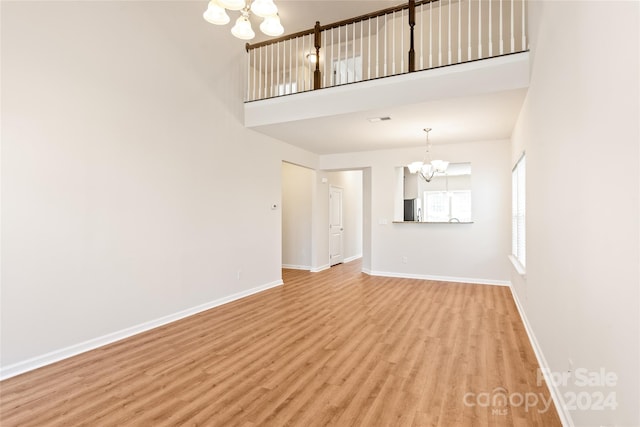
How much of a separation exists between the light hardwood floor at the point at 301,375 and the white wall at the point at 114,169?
0.50 metres

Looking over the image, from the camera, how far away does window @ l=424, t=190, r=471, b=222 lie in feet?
24.7

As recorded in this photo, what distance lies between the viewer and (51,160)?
2922 mm

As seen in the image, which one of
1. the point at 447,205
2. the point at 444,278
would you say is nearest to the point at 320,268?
the point at 444,278

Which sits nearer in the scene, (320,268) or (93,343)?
(93,343)

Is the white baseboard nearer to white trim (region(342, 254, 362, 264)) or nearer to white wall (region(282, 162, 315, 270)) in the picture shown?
white wall (region(282, 162, 315, 270))

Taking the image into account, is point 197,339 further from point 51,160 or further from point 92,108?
point 92,108

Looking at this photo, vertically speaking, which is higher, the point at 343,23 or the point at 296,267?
the point at 343,23

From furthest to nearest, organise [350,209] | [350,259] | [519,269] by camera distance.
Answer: [350,209]
[350,259]
[519,269]

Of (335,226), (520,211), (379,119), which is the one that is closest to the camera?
(520,211)

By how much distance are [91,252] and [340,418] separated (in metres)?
2.83

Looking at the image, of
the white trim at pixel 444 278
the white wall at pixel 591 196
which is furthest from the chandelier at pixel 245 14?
the white trim at pixel 444 278

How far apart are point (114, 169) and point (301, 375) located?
9.26 ft

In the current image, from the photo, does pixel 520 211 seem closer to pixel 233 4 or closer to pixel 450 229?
pixel 450 229

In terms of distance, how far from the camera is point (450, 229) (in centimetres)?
623
